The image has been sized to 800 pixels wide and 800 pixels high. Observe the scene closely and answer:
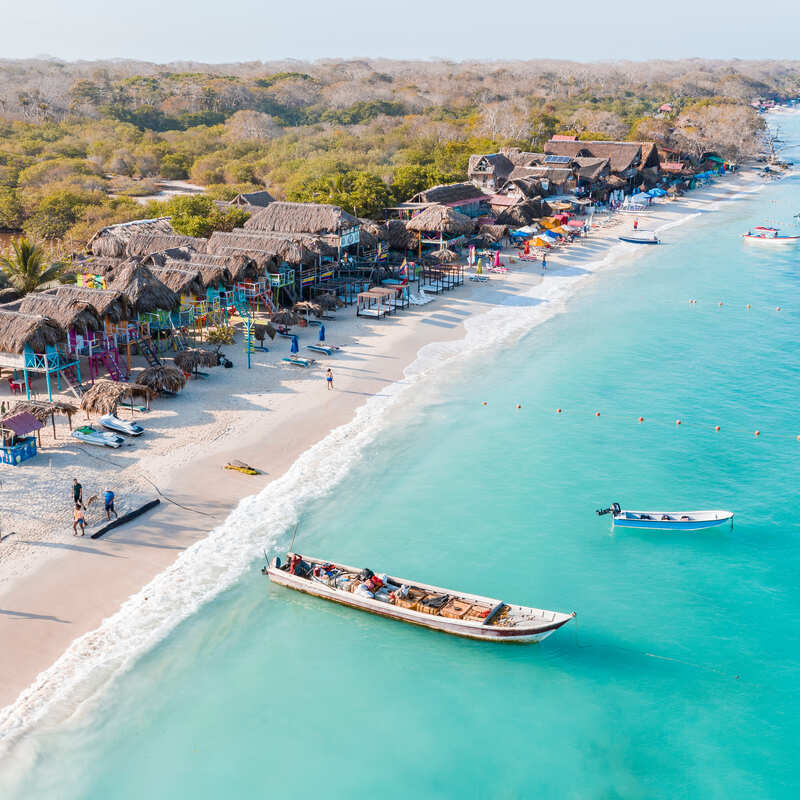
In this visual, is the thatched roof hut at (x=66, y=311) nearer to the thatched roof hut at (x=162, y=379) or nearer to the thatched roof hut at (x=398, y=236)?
the thatched roof hut at (x=162, y=379)

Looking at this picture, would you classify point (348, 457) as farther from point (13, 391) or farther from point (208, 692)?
point (13, 391)

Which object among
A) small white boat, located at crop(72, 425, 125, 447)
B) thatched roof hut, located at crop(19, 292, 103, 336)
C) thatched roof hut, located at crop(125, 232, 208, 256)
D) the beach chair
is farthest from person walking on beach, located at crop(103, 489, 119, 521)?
thatched roof hut, located at crop(125, 232, 208, 256)

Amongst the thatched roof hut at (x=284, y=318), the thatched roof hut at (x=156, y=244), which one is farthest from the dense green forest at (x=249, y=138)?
the thatched roof hut at (x=284, y=318)

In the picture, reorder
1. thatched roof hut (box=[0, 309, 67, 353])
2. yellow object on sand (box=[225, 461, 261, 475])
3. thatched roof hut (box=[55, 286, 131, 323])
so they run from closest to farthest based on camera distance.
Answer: yellow object on sand (box=[225, 461, 261, 475]) < thatched roof hut (box=[0, 309, 67, 353]) < thatched roof hut (box=[55, 286, 131, 323])

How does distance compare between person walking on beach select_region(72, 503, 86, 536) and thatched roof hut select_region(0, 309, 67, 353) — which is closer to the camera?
person walking on beach select_region(72, 503, 86, 536)

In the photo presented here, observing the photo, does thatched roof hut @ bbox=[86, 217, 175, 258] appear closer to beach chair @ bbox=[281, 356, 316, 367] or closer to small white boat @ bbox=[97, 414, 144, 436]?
Result: beach chair @ bbox=[281, 356, 316, 367]

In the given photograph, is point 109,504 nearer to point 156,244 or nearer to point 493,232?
point 156,244
